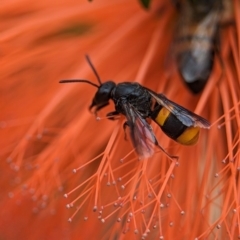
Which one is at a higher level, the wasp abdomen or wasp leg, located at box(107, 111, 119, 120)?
wasp leg, located at box(107, 111, 119, 120)

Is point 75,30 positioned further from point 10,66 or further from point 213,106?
point 213,106

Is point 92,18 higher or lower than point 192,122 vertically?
higher

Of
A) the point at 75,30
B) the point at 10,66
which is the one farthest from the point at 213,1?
the point at 10,66

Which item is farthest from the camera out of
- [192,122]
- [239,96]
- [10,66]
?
[10,66]

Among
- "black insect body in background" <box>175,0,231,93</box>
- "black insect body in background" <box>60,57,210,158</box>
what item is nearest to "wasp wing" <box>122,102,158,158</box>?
"black insect body in background" <box>60,57,210,158</box>

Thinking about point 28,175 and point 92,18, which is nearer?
point 28,175

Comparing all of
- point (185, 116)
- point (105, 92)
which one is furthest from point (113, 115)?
point (185, 116)

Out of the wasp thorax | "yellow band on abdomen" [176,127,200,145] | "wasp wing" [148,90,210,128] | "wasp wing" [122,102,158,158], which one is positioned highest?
the wasp thorax

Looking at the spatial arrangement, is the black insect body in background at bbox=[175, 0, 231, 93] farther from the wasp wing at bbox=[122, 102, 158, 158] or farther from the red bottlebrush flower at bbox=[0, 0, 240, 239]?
the wasp wing at bbox=[122, 102, 158, 158]

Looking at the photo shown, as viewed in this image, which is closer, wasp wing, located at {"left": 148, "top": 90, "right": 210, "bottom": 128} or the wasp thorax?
wasp wing, located at {"left": 148, "top": 90, "right": 210, "bottom": 128}
